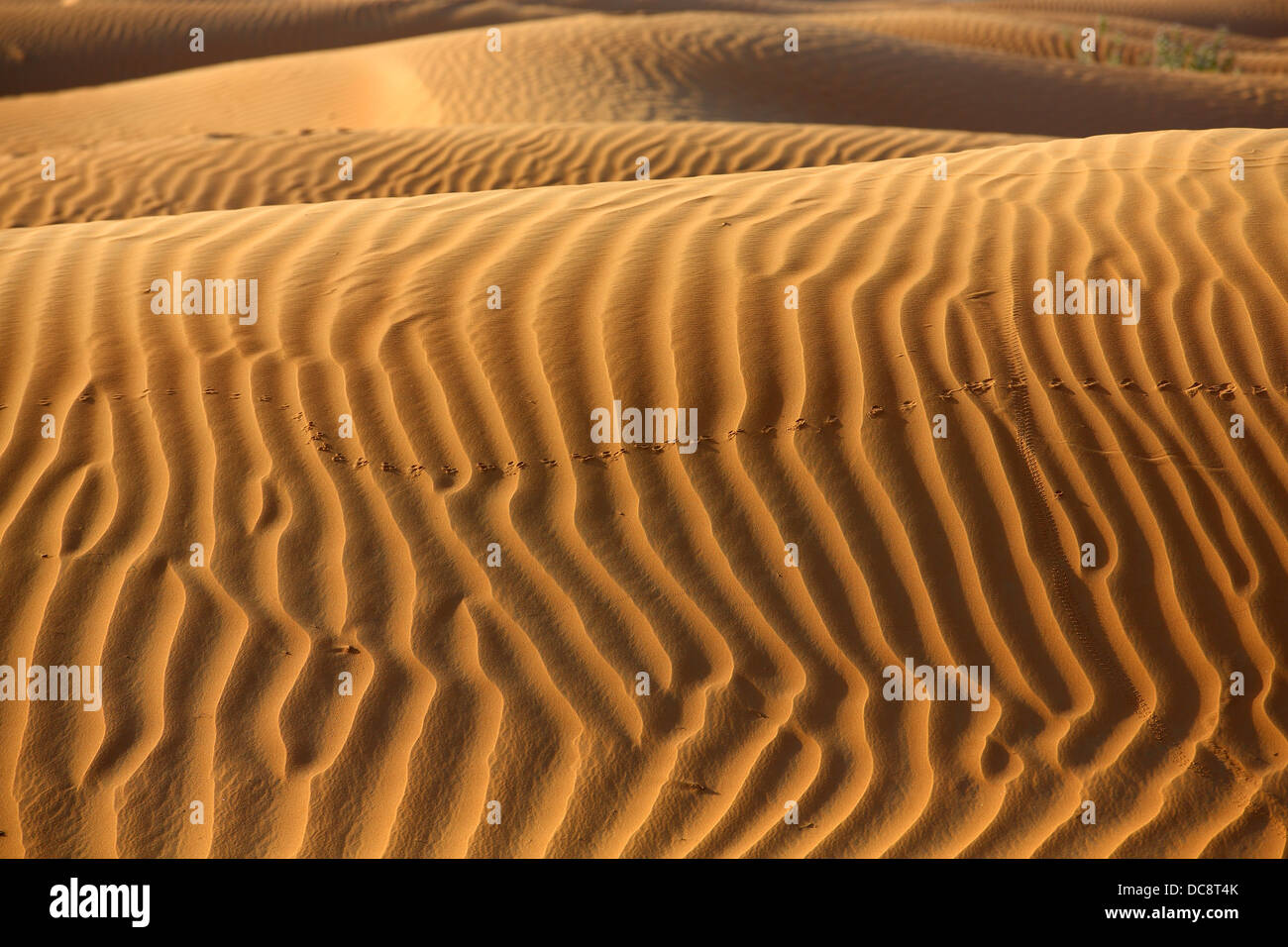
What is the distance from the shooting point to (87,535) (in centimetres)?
354

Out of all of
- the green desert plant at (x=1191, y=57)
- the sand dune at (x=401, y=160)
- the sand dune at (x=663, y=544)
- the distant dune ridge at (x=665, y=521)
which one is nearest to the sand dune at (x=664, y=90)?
the green desert plant at (x=1191, y=57)

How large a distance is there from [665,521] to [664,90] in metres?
10.3

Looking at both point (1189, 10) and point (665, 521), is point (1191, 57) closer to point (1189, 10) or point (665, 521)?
point (1189, 10)

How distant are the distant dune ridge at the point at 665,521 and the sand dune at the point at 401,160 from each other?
3535mm

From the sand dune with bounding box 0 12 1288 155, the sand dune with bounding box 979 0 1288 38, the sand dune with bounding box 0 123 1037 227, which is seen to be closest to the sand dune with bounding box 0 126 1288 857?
the sand dune with bounding box 0 123 1037 227

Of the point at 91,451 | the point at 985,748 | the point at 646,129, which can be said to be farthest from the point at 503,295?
the point at 646,129

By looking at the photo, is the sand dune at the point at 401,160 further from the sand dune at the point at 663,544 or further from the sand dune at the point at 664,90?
the sand dune at the point at 663,544

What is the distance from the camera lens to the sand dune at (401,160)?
870cm

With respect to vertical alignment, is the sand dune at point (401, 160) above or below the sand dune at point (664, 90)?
below

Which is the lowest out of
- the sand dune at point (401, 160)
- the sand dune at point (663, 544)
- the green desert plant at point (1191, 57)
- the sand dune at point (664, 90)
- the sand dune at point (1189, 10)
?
the sand dune at point (663, 544)

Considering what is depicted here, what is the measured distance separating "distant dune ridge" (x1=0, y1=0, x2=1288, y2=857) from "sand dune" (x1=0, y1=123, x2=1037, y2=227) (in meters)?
3.53
